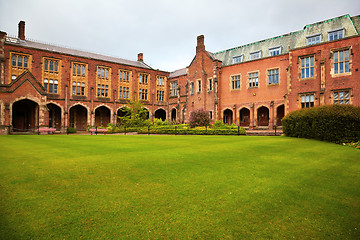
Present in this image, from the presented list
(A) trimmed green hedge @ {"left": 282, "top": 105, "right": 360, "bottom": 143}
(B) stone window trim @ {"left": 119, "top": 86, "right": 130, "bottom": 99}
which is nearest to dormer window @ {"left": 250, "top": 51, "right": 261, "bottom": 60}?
(A) trimmed green hedge @ {"left": 282, "top": 105, "right": 360, "bottom": 143}

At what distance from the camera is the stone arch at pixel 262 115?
2978cm

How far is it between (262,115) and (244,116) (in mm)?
2729

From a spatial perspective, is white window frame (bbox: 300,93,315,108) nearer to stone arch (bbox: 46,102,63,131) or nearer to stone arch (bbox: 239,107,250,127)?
stone arch (bbox: 239,107,250,127)

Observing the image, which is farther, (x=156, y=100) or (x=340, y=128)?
(x=156, y=100)

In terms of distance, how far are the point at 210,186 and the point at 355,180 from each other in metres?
3.68

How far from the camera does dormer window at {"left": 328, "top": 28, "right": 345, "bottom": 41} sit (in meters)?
22.9

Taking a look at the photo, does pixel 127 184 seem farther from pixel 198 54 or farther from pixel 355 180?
pixel 198 54

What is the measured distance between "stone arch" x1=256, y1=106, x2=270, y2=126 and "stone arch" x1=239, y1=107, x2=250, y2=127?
167 cm

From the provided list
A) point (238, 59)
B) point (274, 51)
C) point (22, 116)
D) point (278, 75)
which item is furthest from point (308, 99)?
point (22, 116)

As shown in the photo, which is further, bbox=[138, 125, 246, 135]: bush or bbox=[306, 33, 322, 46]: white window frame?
bbox=[306, 33, 322, 46]: white window frame

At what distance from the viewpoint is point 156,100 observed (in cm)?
4275

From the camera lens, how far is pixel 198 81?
1406 inches

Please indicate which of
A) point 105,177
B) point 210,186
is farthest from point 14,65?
point 210,186

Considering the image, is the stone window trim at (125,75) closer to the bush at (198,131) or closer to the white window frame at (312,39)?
the bush at (198,131)
